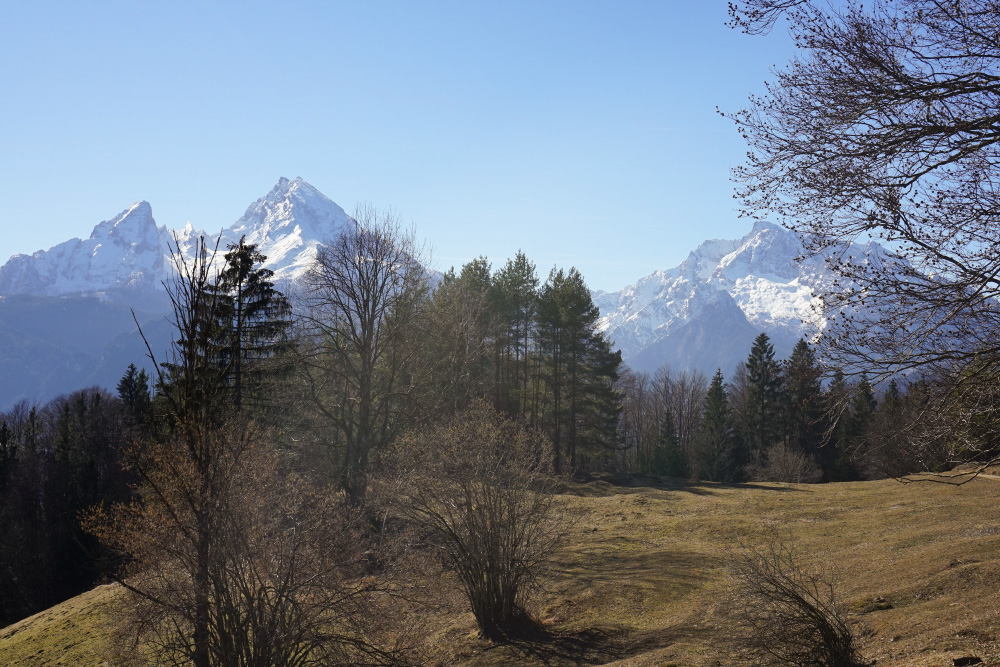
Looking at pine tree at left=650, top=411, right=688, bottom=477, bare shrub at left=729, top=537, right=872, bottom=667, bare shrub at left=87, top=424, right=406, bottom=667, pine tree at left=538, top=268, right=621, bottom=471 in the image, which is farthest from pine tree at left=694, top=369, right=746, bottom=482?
bare shrub at left=87, top=424, right=406, bottom=667

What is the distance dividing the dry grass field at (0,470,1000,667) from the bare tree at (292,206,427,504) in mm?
9587

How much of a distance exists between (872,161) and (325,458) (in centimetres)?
2620

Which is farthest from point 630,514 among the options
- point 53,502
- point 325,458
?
point 53,502

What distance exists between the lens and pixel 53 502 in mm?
45000

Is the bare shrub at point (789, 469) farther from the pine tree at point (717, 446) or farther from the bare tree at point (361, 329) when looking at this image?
the bare tree at point (361, 329)

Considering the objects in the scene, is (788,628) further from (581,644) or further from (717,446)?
(717,446)

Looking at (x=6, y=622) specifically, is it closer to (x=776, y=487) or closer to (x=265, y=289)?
(x=265, y=289)

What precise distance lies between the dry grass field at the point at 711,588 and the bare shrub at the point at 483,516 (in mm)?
940

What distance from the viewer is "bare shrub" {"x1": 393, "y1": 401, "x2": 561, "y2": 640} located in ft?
53.4

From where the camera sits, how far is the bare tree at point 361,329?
27688 millimetres

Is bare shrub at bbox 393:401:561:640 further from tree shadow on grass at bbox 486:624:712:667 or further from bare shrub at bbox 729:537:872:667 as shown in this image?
bare shrub at bbox 729:537:872:667

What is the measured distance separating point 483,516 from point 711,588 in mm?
6851

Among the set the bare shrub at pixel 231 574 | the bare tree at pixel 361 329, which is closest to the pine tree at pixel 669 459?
the bare tree at pixel 361 329

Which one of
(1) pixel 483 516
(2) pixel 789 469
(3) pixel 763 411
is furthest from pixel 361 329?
(3) pixel 763 411
